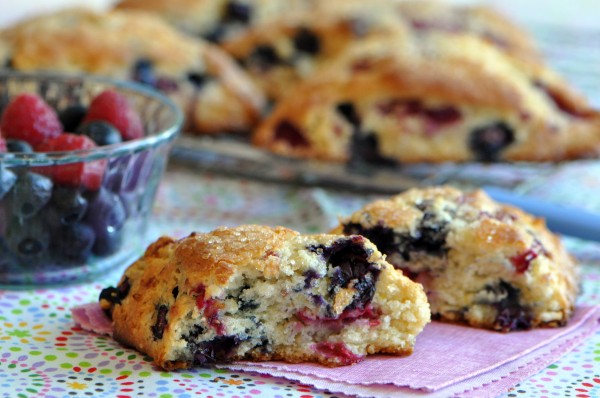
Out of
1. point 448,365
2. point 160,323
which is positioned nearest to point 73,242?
point 160,323

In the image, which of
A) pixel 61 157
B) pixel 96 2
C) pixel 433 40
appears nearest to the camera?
pixel 61 157

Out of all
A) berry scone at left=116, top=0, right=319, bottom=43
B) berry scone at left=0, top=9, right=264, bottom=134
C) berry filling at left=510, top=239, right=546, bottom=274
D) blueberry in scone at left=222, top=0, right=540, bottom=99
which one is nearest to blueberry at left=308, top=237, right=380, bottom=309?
berry filling at left=510, top=239, right=546, bottom=274

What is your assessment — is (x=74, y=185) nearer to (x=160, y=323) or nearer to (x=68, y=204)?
(x=68, y=204)

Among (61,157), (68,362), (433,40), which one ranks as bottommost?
(68,362)

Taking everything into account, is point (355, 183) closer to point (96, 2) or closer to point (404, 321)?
point (404, 321)

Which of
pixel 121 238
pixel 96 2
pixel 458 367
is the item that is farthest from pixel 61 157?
pixel 96 2

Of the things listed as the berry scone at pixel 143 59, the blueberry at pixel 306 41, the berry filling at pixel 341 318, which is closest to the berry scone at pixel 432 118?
the berry scone at pixel 143 59

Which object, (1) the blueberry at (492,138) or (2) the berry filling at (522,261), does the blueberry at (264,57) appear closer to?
(1) the blueberry at (492,138)
